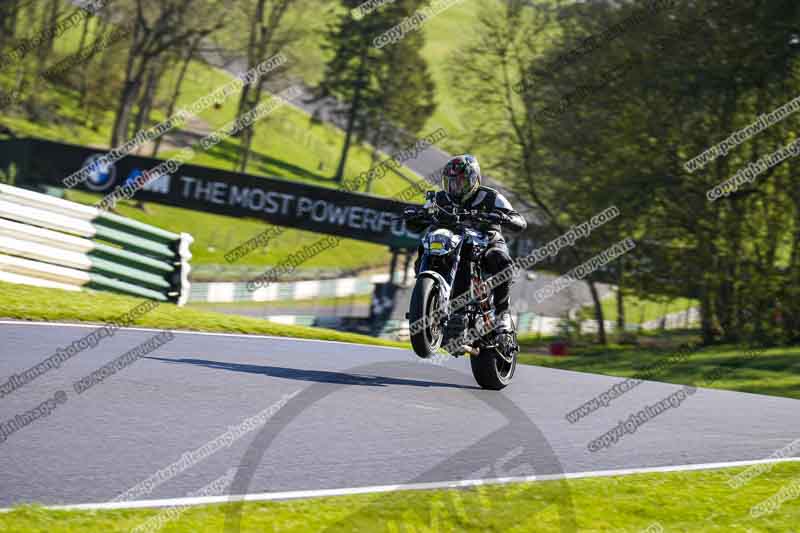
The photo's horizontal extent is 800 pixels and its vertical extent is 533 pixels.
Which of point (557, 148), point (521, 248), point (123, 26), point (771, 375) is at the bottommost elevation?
point (771, 375)

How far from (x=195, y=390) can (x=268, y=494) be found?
2.80 metres

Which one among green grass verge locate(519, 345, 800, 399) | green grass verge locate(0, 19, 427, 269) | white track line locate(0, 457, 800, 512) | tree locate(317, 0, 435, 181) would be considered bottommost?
white track line locate(0, 457, 800, 512)

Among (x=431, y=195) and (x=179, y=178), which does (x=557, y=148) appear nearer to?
(x=179, y=178)

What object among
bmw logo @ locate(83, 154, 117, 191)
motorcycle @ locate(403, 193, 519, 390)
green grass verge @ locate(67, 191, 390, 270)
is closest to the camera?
motorcycle @ locate(403, 193, 519, 390)

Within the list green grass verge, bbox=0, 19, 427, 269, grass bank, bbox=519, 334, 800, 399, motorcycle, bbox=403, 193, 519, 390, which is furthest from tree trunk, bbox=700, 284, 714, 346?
green grass verge, bbox=0, 19, 427, 269

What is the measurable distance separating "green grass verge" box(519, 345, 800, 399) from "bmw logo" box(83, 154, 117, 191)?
63.7 feet

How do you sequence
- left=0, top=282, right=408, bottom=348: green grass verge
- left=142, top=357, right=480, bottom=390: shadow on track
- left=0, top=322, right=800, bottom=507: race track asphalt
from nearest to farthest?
left=0, top=322, right=800, bottom=507: race track asphalt → left=142, top=357, right=480, bottom=390: shadow on track → left=0, top=282, right=408, bottom=348: green grass verge

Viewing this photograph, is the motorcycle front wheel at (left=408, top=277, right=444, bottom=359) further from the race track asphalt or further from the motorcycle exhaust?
the race track asphalt

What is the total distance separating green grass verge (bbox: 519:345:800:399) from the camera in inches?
629

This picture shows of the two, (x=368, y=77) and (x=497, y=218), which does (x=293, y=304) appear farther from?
(x=497, y=218)

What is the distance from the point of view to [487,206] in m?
9.37

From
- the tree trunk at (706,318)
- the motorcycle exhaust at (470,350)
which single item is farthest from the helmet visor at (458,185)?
the tree trunk at (706,318)

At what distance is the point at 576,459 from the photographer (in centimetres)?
630

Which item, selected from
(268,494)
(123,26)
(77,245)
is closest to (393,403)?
(268,494)
